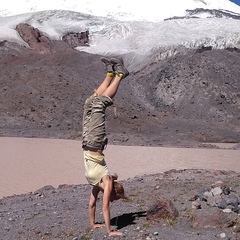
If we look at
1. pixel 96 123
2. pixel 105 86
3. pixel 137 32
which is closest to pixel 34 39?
pixel 137 32

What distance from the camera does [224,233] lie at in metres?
5.52

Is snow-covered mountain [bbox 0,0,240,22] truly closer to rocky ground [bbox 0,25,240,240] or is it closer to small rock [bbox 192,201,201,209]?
rocky ground [bbox 0,25,240,240]

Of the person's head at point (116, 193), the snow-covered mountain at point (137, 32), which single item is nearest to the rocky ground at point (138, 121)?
the person's head at point (116, 193)

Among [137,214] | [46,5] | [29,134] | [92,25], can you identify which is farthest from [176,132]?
[46,5]

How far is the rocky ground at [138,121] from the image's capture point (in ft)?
20.2

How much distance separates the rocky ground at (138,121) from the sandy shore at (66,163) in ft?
8.36

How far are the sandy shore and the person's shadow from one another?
19.1 feet

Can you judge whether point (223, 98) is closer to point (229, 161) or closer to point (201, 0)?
point (229, 161)

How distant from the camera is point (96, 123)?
5801 mm

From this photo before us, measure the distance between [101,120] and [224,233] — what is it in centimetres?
170

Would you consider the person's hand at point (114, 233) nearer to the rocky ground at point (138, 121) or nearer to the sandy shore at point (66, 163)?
the rocky ground at point (138, 121)

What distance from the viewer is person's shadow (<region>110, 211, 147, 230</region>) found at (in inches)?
242

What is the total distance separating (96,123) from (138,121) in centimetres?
3370

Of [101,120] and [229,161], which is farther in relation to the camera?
[229,161]
